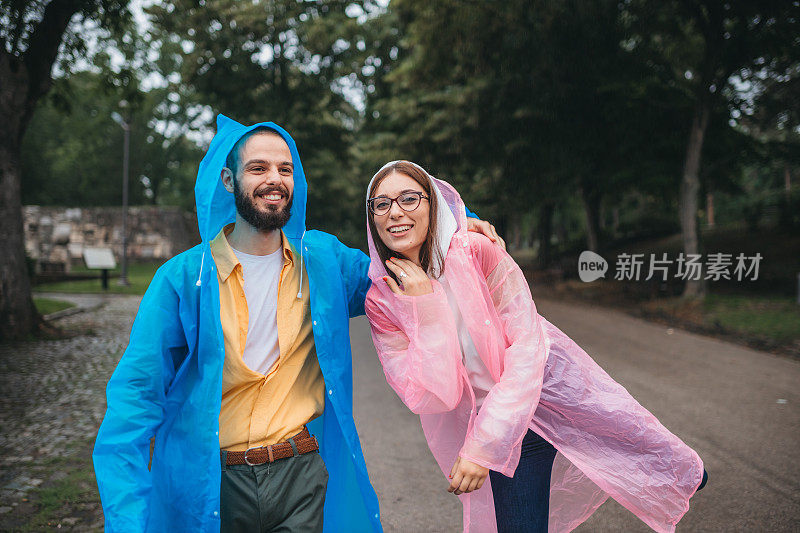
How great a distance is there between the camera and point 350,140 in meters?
29.1

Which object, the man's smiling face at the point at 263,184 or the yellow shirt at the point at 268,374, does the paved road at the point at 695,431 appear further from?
the man's smiling face at the point at 263,184

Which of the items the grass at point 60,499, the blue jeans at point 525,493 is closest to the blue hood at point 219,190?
the blue jeans at point 525,493

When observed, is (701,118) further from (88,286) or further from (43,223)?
(43,223)

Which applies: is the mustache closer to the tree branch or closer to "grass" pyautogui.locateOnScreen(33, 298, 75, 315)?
the tree branch

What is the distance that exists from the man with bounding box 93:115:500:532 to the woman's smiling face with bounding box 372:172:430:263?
31 cm

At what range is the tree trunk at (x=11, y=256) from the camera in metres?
10.2

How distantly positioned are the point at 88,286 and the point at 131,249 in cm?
1082

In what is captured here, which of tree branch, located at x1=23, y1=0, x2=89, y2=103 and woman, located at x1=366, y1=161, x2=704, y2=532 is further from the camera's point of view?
tree branch, located at x1=23, y1=0, x2=89, y2=103

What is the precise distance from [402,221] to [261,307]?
2.12ft

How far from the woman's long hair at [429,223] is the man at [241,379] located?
0.23 m

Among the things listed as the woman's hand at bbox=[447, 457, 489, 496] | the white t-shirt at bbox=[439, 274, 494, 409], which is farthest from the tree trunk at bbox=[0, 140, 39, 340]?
the woman's hand at bbox=[447, 457, 489, 496]

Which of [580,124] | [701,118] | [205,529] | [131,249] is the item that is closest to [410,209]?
[205,529]

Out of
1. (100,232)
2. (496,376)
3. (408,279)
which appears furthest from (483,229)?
(100,232)

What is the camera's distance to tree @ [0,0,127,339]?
33.1ft
